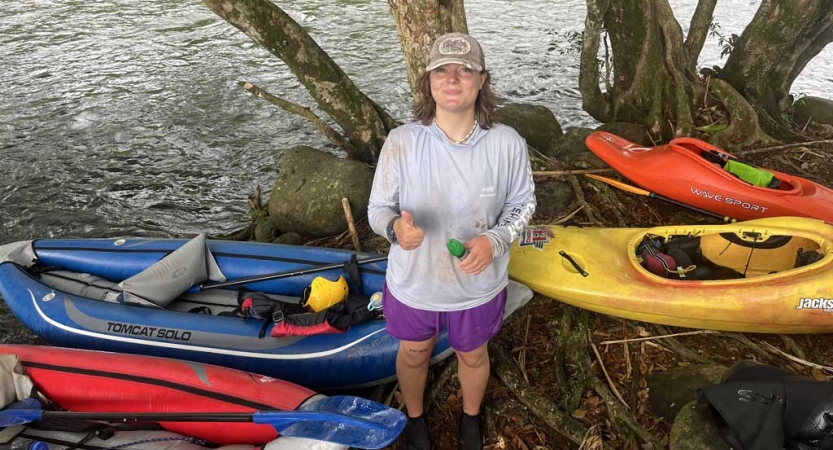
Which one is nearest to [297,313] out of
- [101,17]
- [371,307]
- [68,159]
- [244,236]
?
[371,307]

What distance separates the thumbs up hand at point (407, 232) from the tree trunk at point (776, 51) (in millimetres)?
5009

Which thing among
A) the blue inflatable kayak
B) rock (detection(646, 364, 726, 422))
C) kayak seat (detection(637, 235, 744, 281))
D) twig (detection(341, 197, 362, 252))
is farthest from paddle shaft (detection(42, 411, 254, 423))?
kayak seat (detection(637, 235, 744, 281))

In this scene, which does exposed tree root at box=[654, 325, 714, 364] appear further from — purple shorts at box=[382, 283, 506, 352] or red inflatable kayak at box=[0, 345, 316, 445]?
red inflatable kayak at box=[0, 345, 316, 445]

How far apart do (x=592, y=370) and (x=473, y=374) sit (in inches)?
35.4

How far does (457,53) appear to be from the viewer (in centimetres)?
186

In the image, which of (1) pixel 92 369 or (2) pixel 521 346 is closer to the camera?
(1) pixel 92 369

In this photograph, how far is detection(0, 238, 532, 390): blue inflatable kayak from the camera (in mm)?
3016

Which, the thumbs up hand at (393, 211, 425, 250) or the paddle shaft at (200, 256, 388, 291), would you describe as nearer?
the thumbs up hand at (393, 211, 425, 250)

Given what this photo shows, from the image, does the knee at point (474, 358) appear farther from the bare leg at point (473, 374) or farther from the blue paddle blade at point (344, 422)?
the blue paddle blade at point (344, 422)

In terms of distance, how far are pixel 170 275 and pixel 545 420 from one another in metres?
2.48

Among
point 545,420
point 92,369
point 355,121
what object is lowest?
point 545,420

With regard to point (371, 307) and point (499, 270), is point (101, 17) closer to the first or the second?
point (371, 307)

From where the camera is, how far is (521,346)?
10.4ft

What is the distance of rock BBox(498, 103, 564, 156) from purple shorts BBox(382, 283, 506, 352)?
11.8ft
